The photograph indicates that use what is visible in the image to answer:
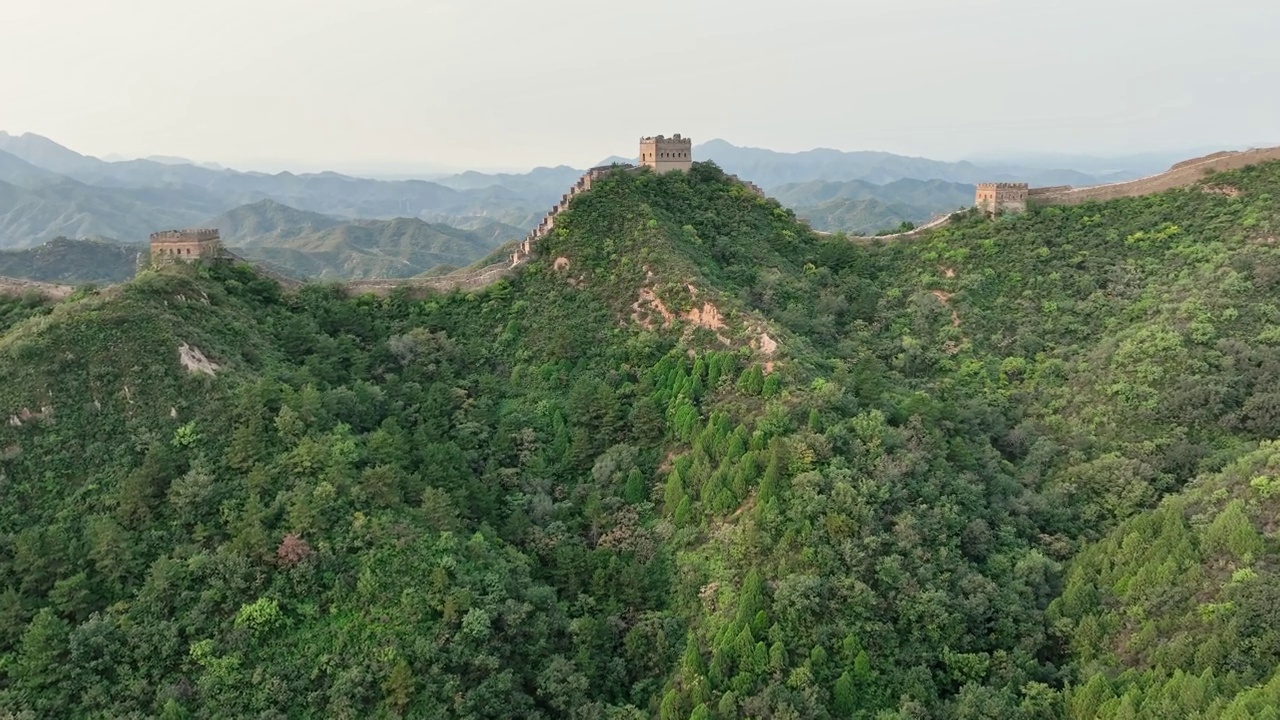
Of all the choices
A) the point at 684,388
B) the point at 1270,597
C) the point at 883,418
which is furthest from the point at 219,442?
the point at 1270,597

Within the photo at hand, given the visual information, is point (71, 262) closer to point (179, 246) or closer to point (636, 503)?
point (179, 246)

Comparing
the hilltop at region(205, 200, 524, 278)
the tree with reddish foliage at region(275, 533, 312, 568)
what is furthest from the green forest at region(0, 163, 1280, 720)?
the hilltop at region(205, 200, 524, 278)

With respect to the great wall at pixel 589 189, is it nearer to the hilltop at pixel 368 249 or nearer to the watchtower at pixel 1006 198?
the watchtower at pixel 1006 198

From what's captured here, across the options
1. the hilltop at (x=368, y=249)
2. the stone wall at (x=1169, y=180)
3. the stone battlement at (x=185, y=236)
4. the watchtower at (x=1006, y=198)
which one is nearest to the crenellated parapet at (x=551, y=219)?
the stone battlement at (x=185, y=236)

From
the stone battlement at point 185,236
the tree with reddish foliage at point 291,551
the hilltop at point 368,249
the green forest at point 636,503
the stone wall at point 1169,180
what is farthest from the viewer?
the hilltop at point 368,249

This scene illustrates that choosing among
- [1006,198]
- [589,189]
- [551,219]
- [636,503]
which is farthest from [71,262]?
[1006,198]

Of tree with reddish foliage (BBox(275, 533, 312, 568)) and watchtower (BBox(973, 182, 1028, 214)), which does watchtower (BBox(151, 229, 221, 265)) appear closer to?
tree with reddish foliage (BBox(275, 533, 312, 568))
